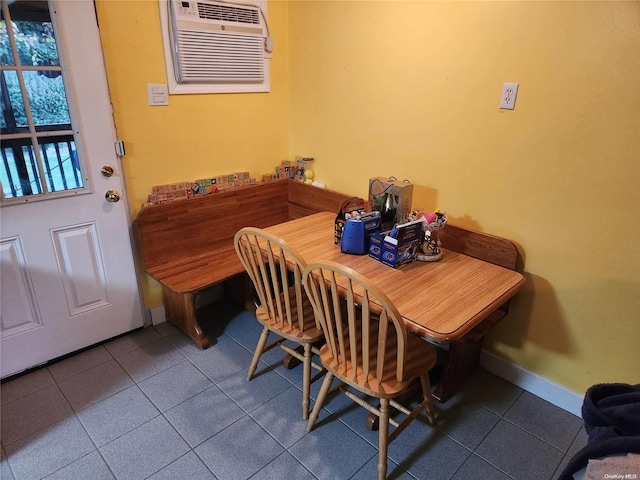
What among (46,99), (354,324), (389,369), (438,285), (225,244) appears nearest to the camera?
(354,324)

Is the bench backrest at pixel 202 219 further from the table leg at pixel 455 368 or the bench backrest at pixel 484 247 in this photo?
the table leg at pixel 455 368

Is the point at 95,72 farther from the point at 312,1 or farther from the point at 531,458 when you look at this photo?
the point at 531,458

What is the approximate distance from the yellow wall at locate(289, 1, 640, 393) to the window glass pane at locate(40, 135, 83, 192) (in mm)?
1481

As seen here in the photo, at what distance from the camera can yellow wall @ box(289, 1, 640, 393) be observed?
151 centimetres

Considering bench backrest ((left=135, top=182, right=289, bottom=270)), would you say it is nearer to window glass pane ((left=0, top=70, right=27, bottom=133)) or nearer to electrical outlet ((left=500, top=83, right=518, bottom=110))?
window glass pane ((left=0, top=70, right=27, bottom=133))

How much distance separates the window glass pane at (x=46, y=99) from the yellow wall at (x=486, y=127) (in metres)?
0.24

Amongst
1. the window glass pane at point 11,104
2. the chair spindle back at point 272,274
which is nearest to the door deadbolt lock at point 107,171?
the window glass pane at point 11,104

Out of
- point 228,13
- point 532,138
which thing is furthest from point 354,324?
point 228,13

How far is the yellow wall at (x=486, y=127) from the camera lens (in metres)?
1.54

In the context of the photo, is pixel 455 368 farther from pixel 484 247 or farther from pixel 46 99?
pixel 46 99

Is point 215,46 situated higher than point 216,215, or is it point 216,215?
point 215,46

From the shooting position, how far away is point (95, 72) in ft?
6.24

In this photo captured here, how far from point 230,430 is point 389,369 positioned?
76cm

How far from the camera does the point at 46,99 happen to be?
1815 millimetres
